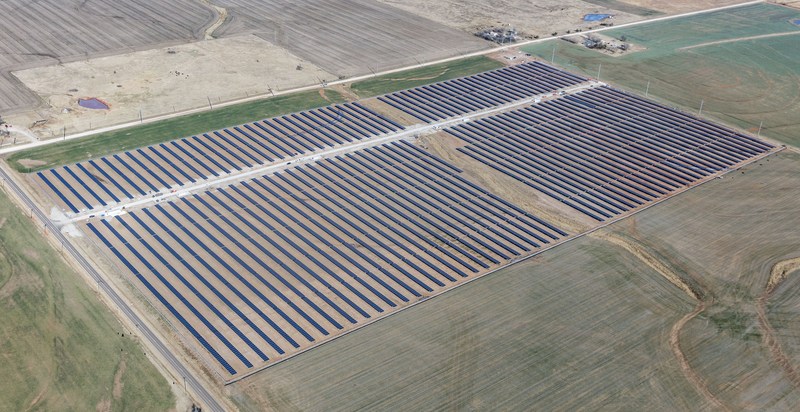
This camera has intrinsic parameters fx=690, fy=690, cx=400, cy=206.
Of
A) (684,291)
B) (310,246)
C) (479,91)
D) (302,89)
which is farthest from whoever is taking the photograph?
(479,91)

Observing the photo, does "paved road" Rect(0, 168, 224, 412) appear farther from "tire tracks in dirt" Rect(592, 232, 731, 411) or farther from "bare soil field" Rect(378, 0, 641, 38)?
"bare soil field" Rect(378, 0, 641, 38)

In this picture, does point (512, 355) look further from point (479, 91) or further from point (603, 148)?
point (479, 91)

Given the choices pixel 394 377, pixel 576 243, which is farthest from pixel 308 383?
pixel 576 243

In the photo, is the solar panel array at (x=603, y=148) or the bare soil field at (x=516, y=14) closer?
the solar panel array at (x=603, y=148)

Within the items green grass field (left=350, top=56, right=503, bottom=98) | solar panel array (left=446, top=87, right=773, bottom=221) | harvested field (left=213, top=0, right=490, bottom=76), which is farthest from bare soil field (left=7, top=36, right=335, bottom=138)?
solar panel array (left=446, top=87, right=773, bottom=221)

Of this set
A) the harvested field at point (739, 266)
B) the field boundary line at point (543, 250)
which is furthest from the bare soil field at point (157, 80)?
the harvested field at point (739, 266)

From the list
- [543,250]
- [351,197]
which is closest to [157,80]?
[351,197]

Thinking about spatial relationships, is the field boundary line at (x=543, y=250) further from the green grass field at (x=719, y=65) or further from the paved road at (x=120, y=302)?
the green grass field at (x=719, y=65)
